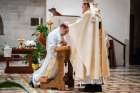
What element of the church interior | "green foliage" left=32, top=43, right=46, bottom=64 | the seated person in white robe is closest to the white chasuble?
the church interior

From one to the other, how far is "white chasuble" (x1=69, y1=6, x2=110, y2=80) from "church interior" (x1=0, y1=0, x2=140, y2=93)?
19 mm

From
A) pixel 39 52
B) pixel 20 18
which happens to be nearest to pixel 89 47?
pixel 39 52

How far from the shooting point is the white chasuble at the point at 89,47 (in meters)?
7.16

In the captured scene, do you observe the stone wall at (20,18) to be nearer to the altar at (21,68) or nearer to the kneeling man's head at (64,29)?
the altar at (21,68)

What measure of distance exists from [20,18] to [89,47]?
13233 mm

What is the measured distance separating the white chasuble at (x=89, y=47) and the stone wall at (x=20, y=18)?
41.9 ft

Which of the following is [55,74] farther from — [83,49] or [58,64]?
[83,49]

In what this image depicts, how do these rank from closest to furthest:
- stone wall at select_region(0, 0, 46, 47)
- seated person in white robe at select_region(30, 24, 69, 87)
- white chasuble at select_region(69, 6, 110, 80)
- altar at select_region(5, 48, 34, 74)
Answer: white chasuble at select_region(69, 6, 110, 80) < seated person in white robe at select_region(30, 24, 69, 87) < altar at select_region(5, 48, 34, 74) < stone wall at select_region(0, 0, 46, 47)

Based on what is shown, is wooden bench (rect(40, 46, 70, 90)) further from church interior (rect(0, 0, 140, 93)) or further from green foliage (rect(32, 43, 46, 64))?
green foliage (rect(32, 43, 46, 64))

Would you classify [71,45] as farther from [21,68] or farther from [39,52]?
[21,68]

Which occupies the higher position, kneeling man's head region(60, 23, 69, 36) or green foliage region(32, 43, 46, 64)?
kneeling man's head region(60, 23, 69, 36)

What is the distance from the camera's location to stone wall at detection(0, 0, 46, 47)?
65.4 ft

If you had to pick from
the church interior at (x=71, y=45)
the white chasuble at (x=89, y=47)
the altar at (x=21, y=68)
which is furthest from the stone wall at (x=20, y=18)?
the white chasuble at (x=89, y=47)

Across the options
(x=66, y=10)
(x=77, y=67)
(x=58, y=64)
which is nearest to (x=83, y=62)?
(x=77, y=67)
